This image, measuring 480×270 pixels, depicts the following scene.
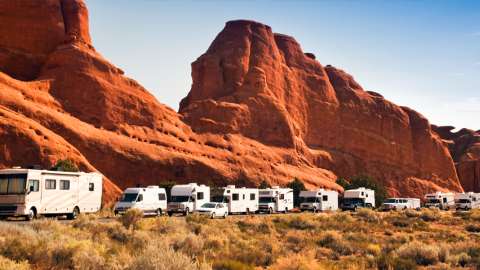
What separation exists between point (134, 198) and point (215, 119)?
122 feet

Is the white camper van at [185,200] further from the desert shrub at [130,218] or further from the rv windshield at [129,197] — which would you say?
the desert shrub at [130,218]

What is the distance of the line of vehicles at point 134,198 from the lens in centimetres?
2362

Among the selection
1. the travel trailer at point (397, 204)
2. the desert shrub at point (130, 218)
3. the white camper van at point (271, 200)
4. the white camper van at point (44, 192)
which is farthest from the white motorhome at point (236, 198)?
the travel trailer at point (397, 204)

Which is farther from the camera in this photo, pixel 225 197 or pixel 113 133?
pixel 113 133

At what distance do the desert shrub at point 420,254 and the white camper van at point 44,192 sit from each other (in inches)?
778

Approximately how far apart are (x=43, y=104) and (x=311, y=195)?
32.1m

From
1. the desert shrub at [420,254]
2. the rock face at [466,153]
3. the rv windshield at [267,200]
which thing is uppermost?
the rock face at [466,153]

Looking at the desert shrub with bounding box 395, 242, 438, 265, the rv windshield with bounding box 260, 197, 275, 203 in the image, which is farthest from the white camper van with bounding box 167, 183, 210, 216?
the desert shrub with bounding box 395, 242, 438, 265

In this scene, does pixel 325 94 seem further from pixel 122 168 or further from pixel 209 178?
pixel 122 168

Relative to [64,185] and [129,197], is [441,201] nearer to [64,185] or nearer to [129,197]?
[129,197]

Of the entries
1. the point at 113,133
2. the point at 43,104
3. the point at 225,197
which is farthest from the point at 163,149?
the point at 225,197

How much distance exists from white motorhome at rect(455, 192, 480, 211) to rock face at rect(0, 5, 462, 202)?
20533 mm

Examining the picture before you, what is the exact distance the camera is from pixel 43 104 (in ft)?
157

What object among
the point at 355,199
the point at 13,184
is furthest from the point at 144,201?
the point at 355,199
